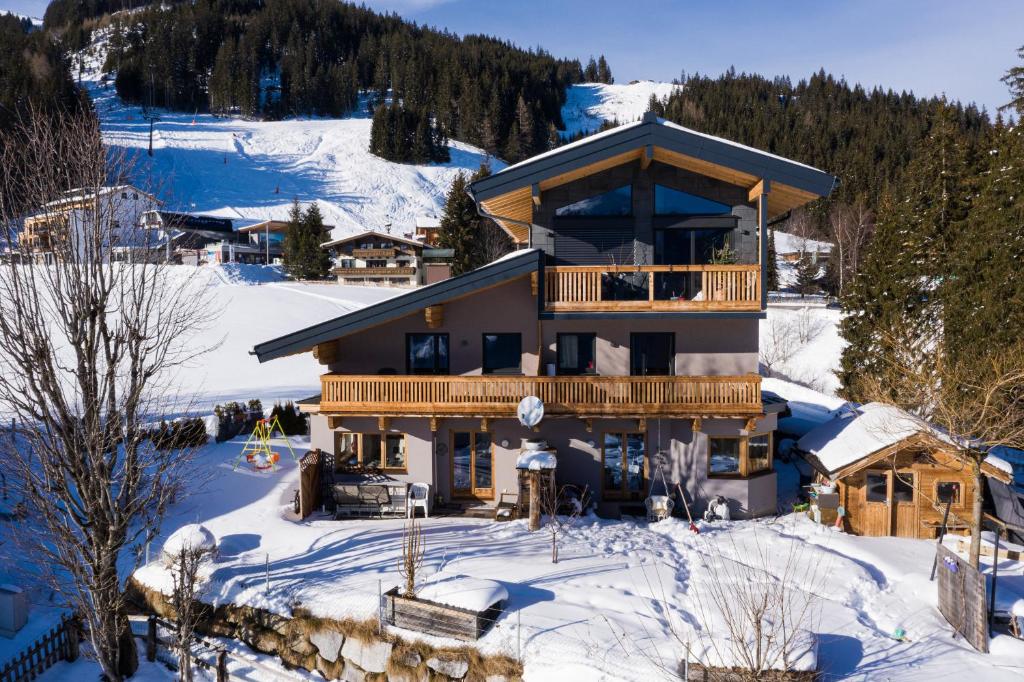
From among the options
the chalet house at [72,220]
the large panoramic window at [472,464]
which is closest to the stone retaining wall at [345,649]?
the large panoramic window at [472,464]

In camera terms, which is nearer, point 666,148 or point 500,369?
point 666,148

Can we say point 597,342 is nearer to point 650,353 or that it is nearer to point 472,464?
point 650,353

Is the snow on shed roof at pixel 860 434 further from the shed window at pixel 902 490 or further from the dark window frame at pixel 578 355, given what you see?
the dark window frame at pixel 578 355

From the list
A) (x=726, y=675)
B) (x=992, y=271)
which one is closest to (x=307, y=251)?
(x=992, y=271)

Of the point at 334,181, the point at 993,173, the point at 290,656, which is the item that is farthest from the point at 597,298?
the point at 334,181

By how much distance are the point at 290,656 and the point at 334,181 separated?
10211 cm

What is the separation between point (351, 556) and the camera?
43.2 ft

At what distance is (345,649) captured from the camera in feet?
36.3

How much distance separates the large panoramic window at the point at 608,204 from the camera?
1708 centimetres

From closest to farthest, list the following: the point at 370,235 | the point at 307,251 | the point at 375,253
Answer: the point at 307,251
the point at 375,253
the point at 370,235

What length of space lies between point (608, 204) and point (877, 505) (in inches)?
409

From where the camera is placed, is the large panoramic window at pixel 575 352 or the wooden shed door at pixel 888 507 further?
the large panoramic window at pixel 575 352

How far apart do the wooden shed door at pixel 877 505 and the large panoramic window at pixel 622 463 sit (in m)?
5.56

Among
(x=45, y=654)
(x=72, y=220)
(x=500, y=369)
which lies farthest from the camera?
(x=500, y=369)
